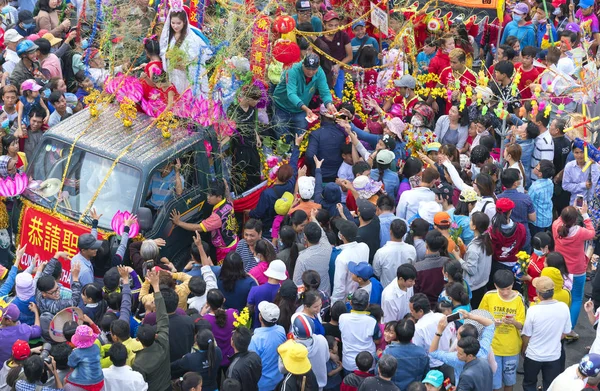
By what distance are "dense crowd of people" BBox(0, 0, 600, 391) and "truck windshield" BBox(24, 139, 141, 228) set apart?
33cm

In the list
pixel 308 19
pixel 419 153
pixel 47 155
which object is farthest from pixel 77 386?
pixel 308 19

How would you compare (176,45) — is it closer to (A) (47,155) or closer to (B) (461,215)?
(A) (47,155)

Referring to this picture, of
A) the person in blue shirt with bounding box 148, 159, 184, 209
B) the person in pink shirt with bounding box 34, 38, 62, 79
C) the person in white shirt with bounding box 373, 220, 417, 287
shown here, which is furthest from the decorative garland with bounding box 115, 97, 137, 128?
the person in white shirt with bounding box 373, 220, 417, 287

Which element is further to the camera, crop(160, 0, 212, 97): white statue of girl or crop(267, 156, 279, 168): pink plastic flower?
crop(267, 156, 279, 168): pink plastic flower

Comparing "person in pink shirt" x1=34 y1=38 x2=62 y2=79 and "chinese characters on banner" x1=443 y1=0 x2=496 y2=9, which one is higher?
"chinese characters on banner" x1=443 y1=0 x2=496 y2=9

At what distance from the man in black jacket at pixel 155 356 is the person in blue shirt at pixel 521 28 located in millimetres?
9616

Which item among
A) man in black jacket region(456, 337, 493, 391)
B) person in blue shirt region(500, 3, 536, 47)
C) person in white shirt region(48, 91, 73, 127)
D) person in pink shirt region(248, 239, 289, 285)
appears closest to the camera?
man in black jacket region(456, 337, 493, 391)

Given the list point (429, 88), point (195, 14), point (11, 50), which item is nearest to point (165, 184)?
point (195, 14)

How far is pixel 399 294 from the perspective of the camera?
951 centimetres

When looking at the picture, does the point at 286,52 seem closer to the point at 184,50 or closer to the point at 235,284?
the point at 184,50

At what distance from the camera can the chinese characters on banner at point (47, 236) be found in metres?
10.7

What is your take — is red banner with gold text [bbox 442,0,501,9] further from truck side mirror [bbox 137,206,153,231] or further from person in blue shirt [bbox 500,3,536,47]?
truck side mirror [bbox 137,206,153,231]

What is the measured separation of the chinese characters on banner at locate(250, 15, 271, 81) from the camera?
40.6 feet

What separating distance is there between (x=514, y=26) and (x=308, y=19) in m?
4.06
